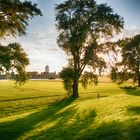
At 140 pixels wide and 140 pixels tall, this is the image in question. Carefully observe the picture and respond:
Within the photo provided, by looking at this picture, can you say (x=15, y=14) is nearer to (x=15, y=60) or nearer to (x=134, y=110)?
(x=15, y=60)

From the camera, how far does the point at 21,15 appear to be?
35750 millimetres

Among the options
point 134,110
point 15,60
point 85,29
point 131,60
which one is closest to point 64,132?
point 134,110

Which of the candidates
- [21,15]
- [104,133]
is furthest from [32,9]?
[104,133]

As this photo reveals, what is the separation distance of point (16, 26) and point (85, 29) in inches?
695

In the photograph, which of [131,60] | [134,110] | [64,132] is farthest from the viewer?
[131,60]

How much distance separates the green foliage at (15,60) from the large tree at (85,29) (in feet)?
54.4

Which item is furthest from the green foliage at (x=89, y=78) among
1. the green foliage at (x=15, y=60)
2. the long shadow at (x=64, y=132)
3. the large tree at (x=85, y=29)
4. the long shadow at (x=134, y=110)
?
the long shadow at (x=64, y=132)

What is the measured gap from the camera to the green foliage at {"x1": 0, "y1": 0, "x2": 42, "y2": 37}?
1344 inches

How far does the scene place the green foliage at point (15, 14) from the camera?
112 ft

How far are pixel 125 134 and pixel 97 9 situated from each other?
3767 centimetres

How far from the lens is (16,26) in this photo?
119 feet

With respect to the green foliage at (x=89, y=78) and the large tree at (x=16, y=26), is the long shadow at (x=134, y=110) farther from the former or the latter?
the green foliage at (x=89, y=78)

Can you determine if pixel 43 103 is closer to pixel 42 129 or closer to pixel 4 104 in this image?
pixel 4 104

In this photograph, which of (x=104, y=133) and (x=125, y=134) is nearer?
(x=125, y=134)
